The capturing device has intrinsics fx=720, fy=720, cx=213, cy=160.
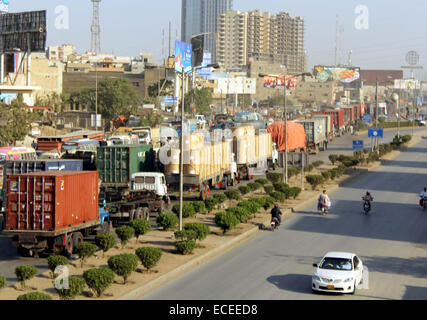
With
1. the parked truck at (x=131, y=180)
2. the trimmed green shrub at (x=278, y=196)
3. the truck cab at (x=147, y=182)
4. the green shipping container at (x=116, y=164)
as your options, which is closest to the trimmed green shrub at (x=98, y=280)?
the parked truck at (x=131, y=180)

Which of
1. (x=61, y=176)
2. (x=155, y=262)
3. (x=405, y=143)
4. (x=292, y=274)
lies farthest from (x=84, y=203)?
(x=405, y=143)

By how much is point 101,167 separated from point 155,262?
15.0 meters

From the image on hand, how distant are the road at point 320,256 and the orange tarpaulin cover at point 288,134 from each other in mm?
13699

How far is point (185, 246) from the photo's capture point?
23.6 meters

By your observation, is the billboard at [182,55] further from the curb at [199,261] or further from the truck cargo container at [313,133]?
the curb at [199,261]

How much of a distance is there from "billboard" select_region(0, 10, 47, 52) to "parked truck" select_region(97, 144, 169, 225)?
3973 cm

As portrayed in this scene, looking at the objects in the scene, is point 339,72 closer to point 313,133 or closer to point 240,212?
point 313,133

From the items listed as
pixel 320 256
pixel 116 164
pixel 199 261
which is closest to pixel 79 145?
pixel 116 164

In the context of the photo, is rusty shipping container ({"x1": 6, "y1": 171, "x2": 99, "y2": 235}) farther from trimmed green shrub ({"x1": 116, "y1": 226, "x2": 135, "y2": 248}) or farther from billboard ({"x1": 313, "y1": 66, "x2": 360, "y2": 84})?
billboard ({"x1": 313, "y1": 66, "x2": 360, "y2": 84})

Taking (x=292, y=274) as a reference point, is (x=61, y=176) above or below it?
above

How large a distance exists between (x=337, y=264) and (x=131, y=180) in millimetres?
15247

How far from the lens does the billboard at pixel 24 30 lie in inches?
2886
